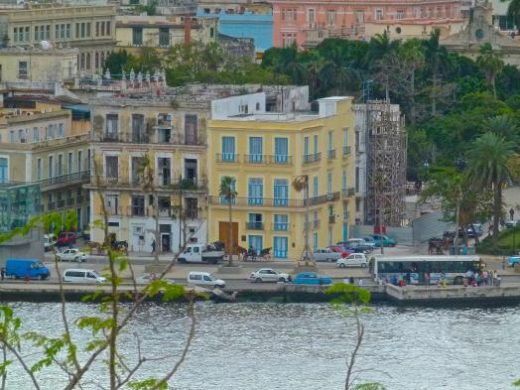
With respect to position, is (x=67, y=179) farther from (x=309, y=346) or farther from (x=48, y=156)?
(x=309, y=346)

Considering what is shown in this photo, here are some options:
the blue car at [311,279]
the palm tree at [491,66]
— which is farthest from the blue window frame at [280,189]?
the palm tree at [491,66]

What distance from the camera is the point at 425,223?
72.7 metres

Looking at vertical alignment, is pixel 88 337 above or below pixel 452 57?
below

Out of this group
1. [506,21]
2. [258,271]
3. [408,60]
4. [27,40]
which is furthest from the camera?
[506,21]

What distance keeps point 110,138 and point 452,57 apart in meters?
26.0

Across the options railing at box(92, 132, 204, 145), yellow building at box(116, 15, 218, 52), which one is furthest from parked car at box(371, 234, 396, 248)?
yellow building at box(116, 15, 218, 52)

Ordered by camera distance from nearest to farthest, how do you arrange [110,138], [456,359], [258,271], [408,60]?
[456,359] < [258,271] < [110,138] < [408,60]

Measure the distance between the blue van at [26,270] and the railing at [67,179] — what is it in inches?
226

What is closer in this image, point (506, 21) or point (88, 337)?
point (88, 337)

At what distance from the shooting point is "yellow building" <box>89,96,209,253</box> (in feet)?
229

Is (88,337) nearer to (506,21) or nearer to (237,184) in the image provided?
(237,184)

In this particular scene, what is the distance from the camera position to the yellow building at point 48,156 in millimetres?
71625

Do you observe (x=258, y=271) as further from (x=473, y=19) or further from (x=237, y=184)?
(x=473, y=19)

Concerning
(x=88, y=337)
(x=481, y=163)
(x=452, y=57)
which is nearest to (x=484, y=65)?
(x=452, y=57)
